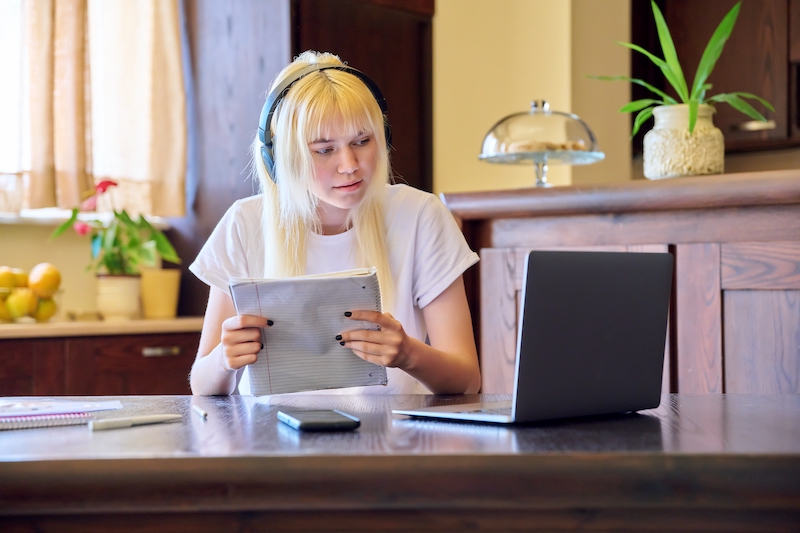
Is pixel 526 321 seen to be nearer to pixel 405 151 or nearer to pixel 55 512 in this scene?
pixel 55 512

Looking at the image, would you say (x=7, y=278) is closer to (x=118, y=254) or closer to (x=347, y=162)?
(x=118, y=254)

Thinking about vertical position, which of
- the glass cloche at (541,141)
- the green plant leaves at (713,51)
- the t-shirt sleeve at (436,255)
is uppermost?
the green plant leaves at (713,51)

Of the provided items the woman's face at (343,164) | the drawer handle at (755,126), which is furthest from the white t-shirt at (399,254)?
the drawer handle at (755,126)

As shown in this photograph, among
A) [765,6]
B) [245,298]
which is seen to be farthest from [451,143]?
[245,298]

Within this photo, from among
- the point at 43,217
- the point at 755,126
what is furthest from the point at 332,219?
the point at 755,126

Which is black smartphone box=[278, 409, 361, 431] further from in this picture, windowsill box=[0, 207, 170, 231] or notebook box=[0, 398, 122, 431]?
windowsill box=[0, 207, 170, 231]

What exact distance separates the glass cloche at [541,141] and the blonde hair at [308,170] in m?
0.88

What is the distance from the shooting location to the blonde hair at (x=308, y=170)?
1512 millimetres

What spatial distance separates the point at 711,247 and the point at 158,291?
1822mm

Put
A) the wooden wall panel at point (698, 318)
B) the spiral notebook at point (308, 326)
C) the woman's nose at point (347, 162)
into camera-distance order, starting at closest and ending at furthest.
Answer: the spiral notebook at point (308, 326) < the woman's nose at point (347, 162) < the wooden wall panel at point (698, 318)

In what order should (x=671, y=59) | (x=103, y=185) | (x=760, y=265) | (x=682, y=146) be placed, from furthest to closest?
(x=103, y=185) → (x=671, y=59) → (x=682, y=146) → (x=760, y=265)

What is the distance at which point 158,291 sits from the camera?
9.60 ft

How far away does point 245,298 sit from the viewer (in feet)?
3.85

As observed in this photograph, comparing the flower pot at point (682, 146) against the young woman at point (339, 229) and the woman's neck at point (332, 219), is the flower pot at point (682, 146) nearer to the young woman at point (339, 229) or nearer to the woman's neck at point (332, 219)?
the young woman at point (339, 229)
